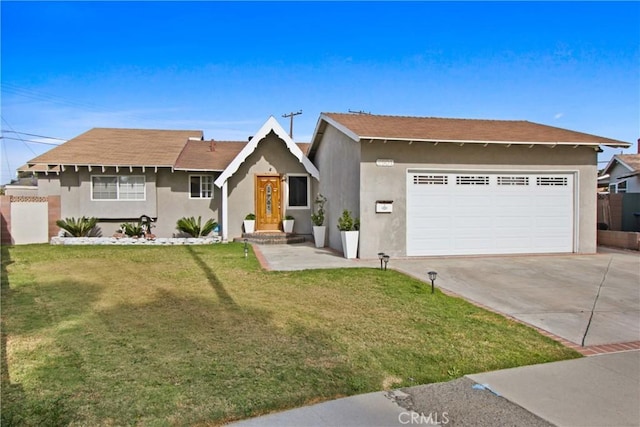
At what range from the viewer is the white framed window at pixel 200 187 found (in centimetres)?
1814

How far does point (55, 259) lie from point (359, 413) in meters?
11.5

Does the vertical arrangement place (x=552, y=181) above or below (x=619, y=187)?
below

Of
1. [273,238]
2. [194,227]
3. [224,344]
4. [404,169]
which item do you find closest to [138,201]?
[194,227]

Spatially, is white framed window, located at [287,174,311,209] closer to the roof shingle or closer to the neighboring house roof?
the roof shingle

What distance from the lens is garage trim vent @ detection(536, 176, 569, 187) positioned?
13.1 m

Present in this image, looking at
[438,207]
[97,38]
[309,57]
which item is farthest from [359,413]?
[97,38]

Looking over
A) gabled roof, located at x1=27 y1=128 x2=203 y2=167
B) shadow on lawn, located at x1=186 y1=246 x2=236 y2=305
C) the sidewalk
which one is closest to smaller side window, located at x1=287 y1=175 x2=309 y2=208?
gabled roof, located at x1=27 y1=128 x2=203 y2=167

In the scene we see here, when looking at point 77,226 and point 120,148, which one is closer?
point 77,226

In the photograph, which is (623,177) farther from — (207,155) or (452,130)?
(207,155)

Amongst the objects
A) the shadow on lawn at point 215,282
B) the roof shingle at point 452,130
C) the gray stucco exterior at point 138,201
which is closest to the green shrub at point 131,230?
the gray stucco exterior at point 138,201

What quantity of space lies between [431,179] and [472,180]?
1.29m

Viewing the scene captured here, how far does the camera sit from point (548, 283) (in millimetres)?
8898

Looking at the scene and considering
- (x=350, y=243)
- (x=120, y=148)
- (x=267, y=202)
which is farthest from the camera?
(x=120, y=148)

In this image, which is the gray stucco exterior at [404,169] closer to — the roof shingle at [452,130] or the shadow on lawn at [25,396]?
the roof shingle at [452,130]
